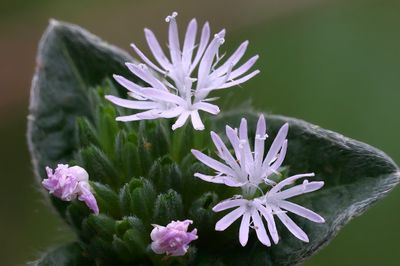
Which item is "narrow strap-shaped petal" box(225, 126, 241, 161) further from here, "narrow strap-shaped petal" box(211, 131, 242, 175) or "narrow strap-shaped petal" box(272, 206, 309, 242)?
"narrow strap-shaped petal" box(272, 206, 309, 242)

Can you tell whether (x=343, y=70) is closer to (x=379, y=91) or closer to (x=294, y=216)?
(x=379, y=91)

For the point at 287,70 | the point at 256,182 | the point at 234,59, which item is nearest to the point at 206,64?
the point at 234,59

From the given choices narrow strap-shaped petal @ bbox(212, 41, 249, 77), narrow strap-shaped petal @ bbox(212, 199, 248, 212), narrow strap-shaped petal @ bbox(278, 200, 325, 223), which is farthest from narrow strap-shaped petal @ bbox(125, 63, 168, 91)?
narrow strap-shaped petal @ bbox(278, 200, 325, 223)

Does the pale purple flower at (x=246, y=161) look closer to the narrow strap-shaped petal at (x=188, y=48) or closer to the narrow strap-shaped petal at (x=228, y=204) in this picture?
the narrow strap-shaped petal at (x=228, y=204)

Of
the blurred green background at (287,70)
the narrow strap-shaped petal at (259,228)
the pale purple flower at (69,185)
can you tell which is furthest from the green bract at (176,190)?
the blurred green background at (287,70)

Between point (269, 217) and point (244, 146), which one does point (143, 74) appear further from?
point (269, 217)

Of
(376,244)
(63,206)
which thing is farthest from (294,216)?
(376,244)
